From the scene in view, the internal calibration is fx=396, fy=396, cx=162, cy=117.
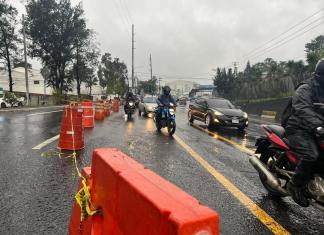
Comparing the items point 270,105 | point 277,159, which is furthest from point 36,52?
point 277,159

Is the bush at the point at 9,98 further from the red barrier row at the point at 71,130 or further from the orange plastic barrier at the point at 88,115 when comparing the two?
the red barrier row at the point at 71,130

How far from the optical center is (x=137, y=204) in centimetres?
232

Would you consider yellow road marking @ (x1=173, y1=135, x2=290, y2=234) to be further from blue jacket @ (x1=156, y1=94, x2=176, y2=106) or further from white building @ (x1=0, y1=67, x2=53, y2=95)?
white building @ (x1=0, y1=67, x2=53, y2=95)

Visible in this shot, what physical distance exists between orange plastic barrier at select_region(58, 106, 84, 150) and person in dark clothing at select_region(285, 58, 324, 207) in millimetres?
6089

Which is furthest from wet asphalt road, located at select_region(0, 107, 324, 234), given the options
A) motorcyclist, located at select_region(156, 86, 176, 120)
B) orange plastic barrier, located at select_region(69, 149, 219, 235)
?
motorcyclist, located at select_region(156, 86, 176, 120)

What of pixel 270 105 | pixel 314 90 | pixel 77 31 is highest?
pixel 77 31

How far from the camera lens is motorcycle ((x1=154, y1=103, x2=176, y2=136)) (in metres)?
14.3

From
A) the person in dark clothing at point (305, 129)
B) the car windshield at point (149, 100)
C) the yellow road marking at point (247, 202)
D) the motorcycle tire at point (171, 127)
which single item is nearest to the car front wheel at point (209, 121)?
the motorcycle tire at point (171, 127)

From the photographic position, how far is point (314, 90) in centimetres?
470

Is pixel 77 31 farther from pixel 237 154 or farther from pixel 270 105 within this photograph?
pixel 237 154

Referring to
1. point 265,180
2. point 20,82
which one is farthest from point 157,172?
point 20,82

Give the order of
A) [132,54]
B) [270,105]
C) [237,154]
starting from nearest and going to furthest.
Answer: [237,154] < [270,105] < [132,54]

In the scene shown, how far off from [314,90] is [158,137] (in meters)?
8.93

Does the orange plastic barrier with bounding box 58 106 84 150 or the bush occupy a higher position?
the orange plastic barrier with bounding box 58 106 84 150
